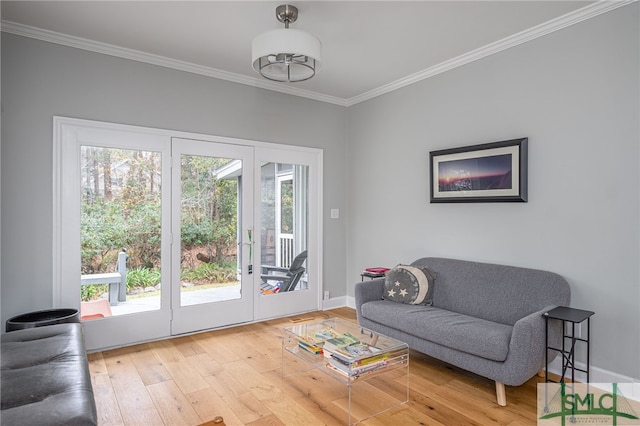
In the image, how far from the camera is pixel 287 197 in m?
4.53

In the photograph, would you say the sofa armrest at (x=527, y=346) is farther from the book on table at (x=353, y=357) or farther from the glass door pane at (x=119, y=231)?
the glass door pane at (x=119, y=231)

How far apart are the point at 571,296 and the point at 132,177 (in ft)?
12.7

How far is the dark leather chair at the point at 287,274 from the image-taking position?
4.38m

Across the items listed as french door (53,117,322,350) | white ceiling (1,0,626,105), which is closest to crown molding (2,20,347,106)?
white ceiling (1,0,626,105)

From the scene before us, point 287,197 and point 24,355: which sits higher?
point 287,197

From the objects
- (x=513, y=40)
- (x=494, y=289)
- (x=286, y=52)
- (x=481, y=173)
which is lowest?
(x=494, y=289)

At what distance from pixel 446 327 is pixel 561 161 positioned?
1.57m

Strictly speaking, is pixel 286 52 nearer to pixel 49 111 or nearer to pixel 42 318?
pixel 49 111

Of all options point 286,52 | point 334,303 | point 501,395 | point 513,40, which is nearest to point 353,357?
point 501,395

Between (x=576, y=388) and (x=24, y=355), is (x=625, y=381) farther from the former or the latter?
(x=24, y=355)

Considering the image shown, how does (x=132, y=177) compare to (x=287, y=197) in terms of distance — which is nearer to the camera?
(x=132, y=177)

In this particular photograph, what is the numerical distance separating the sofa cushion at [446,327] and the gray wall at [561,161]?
74 centimetres

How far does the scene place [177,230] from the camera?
377cm

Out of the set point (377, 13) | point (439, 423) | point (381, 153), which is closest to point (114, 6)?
point (377, 13)
